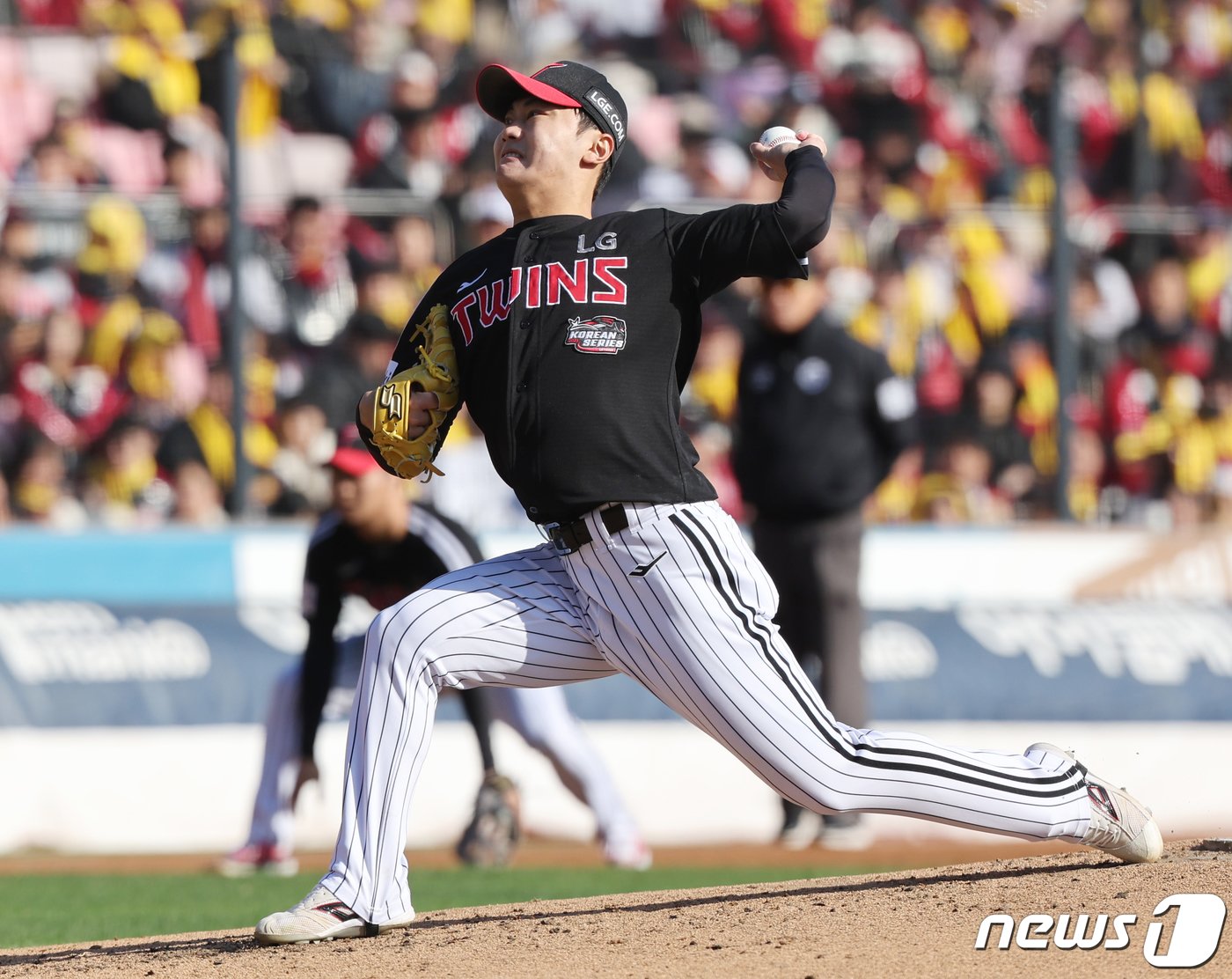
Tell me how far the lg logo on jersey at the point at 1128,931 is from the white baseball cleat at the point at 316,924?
1.46m

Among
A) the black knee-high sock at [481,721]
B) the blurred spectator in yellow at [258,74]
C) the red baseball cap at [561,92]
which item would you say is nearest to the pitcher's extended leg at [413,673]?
the red baseball cap at [561,92]

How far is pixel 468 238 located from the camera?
415 inches

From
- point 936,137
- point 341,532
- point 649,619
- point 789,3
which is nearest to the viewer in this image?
point 649,619

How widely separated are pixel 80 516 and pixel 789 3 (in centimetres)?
644

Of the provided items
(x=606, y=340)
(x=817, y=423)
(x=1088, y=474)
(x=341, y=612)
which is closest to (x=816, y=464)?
A: (x=817, y=423)

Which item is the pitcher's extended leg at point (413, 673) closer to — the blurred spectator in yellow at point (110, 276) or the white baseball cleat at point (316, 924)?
the white baseball cleat at point (316, 924)

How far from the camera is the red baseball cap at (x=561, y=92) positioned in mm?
4297

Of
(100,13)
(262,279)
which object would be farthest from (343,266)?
(100,13)

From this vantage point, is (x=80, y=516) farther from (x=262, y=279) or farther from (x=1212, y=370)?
Result: (x=1212, y=370)

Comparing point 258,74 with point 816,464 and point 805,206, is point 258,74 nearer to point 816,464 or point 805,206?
point 816,464

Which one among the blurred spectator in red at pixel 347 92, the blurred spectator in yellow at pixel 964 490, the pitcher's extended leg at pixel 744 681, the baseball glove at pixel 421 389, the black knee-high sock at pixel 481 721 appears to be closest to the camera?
the pitcher's extended leg at pixel 744 681

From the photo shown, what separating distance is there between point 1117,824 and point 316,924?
2.02 meters

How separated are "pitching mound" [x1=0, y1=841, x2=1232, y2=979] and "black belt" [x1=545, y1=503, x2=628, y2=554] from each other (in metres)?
0.95

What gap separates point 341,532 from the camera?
25.0 ft
